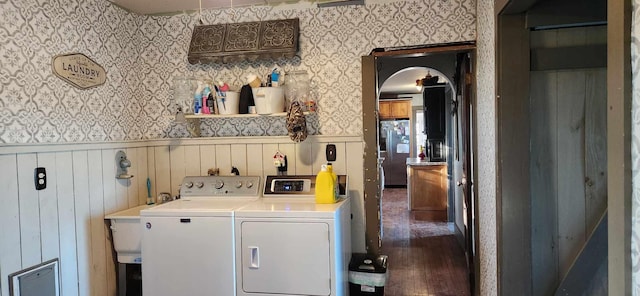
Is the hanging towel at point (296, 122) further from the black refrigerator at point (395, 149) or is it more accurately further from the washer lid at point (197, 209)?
the black refrigerator at point (395, 149)

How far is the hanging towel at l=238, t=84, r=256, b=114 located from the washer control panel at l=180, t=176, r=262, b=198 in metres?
0.47

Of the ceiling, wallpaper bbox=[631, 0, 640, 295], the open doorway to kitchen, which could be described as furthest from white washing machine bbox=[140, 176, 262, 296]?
wallpaper bbox=[631, 0, 640, 295]

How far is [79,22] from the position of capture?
244 centimetres

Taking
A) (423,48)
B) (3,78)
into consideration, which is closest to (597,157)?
(423,48)

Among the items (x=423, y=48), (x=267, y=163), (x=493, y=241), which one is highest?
(x=423, y=48)

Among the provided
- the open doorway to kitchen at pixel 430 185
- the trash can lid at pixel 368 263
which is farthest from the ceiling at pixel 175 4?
the trash can lid at pixel 368 263

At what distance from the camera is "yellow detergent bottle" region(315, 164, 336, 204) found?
8.23 ft

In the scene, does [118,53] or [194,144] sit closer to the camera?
[118,53]

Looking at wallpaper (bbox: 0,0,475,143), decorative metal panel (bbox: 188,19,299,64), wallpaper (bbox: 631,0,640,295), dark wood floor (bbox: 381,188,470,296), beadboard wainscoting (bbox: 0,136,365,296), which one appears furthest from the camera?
dark wood floor (bbox: 381,188,470,296)

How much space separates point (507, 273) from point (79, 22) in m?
2.77

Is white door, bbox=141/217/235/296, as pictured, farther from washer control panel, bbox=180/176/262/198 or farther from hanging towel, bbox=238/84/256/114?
hanging towel, bbox=238/84/256/114

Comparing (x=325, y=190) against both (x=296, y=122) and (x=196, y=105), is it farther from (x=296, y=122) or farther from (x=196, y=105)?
(x=196, y=105)

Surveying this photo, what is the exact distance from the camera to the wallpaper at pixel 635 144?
809mm

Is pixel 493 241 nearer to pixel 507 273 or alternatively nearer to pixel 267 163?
pixel 507 273
